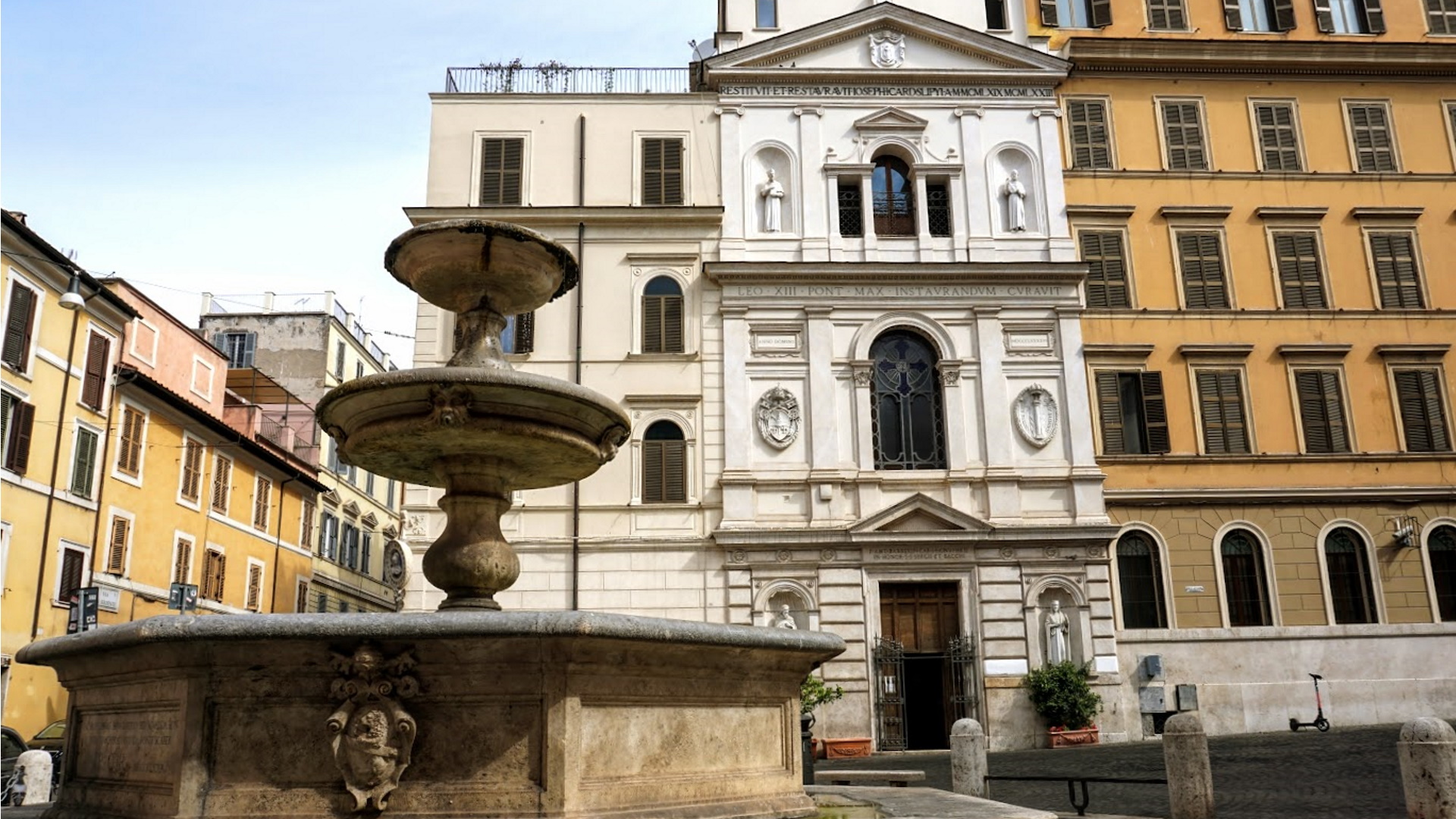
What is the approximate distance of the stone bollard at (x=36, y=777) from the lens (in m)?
11.7

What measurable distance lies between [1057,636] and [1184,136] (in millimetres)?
11278

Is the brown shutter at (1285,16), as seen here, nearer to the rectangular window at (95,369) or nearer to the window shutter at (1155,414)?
the window shutter at (1155,414)

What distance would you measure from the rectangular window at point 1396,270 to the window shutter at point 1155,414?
5417 millimetres

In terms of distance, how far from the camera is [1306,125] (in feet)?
82.3

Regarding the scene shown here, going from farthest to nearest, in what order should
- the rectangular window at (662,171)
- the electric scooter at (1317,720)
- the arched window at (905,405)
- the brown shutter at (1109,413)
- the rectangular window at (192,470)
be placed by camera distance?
the rectangular window at (192,470), the rectangular window at (662,171), the brown shutter at (1109,413), the arched window at (905,405), the electric scooter at (1317,720)

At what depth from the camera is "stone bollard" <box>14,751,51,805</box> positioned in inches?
462

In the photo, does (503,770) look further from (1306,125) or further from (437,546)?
(1306,125)

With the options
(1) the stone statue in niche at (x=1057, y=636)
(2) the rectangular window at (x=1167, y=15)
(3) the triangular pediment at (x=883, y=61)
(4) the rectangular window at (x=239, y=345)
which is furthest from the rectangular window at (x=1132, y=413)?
(4) the rectangular window at (x=239, y=345)

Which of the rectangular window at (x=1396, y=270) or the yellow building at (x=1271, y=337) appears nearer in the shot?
the yellow building at (x=1271, y=337)

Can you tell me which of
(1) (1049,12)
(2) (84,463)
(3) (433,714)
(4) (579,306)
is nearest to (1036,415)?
(4) (579,306)

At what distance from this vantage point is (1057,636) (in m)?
21.3

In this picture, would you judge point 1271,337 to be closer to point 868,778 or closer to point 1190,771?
point 868,778

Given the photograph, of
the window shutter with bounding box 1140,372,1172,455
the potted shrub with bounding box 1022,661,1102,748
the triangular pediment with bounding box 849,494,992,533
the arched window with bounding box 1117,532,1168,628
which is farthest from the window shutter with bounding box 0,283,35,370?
the window shutter with bounding box 1140,372,1172,455

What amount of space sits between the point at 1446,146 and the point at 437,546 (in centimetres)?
2583
